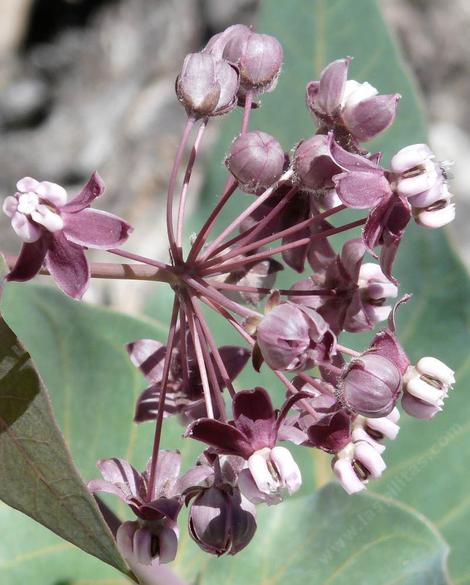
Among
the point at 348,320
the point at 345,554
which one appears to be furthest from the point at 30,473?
the point at 345,554

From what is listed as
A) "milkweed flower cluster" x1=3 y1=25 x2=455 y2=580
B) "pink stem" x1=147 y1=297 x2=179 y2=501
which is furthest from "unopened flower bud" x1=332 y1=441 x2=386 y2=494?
"pink stem" x1=147 y1=297 x2=179 y2=501

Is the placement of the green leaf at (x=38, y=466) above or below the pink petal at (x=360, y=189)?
below

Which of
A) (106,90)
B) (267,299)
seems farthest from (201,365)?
(106,90)

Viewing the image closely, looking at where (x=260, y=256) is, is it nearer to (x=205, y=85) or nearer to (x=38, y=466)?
(x=205, y=85)

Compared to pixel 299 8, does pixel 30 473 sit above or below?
below

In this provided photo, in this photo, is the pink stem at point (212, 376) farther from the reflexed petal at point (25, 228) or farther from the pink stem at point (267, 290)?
the reflexed petal at point (25, 228)

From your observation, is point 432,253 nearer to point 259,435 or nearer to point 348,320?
point 348,320

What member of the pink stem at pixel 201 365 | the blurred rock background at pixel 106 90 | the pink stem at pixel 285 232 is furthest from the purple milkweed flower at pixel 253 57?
the blurred rock background at pixel 106 90


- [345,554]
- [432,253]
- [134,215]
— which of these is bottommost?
[134,215]
